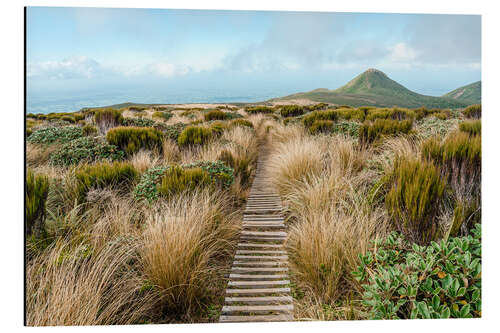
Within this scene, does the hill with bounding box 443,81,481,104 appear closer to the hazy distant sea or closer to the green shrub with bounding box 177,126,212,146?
the hazy distant sea

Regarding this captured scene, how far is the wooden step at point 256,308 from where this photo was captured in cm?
191

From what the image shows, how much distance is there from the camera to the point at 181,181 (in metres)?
3.10

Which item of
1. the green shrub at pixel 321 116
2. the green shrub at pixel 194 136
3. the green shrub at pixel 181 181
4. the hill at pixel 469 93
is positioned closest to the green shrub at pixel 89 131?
the green shrub at pixel 194 136

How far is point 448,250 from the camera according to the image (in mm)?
1805

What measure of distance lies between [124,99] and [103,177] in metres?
1.18

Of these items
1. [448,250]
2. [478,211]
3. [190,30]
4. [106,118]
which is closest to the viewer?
[448,250]

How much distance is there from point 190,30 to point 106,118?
19.2 ft

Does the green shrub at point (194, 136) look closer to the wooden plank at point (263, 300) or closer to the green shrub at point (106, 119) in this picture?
the green shrub at point (106, 119)

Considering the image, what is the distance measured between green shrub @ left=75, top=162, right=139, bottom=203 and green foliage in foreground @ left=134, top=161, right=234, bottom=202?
36 centimetres

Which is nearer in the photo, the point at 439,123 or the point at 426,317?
the point at 426,317
